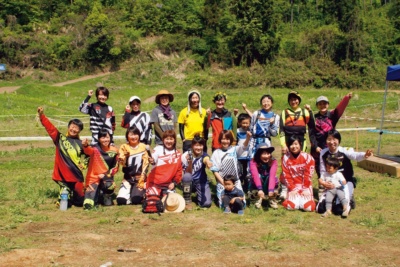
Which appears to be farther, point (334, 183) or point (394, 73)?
point (394, 73)

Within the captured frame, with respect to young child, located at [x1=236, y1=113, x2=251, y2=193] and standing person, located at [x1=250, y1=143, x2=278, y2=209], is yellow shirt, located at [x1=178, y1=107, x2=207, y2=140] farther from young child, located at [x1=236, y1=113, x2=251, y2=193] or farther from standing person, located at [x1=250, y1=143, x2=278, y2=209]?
standing person, located at [x1=250, y1=143, x2=278, y2=209]

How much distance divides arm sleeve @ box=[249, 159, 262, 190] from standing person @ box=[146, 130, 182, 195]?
1105 millimetres

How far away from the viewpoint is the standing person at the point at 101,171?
6.84m

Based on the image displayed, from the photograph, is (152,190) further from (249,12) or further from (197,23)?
(197,23)

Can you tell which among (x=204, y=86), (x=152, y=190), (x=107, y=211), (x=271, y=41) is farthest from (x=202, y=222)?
(x=271, y=41)

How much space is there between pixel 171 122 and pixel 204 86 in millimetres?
35671

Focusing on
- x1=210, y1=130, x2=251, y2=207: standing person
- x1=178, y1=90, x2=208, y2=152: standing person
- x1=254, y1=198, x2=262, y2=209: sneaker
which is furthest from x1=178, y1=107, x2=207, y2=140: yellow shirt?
x1=254, y1=198, x2=262, y2=209: sneaker

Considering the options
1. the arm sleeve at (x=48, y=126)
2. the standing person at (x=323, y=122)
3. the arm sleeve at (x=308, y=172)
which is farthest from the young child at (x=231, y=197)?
the arm sleeve at (x=48, y=126)

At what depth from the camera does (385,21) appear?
54.8 meters

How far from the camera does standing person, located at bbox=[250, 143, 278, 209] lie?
6.77 metres

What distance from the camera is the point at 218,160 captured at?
22.7 ft

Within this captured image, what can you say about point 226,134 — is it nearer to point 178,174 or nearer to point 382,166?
Answer: point 178,174

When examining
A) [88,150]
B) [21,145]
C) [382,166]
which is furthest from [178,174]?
[21,145]

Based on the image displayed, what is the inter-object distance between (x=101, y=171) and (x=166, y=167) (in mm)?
1017
